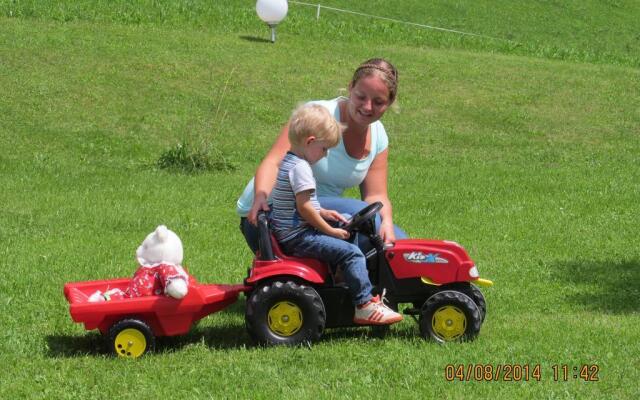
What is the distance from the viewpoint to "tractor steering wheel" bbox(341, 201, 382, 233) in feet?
20.1

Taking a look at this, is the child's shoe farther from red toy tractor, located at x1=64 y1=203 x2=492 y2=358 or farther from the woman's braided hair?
the woman's braided hair

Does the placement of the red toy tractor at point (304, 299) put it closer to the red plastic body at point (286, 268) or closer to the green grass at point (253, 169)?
the red plastic body at point (286, 268)

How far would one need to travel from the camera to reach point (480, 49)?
80.4ft

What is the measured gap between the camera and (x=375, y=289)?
21.1 feet

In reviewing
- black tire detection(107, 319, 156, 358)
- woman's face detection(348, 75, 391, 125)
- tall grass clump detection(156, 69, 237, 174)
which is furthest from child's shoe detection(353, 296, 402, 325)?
tall grass clump detection(156, 69, 237, 174)

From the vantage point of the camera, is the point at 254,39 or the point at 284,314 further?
the point at 254,39

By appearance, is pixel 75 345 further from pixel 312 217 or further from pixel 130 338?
pixel 312 217

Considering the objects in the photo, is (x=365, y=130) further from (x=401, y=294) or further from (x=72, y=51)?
(x=72, y=51)

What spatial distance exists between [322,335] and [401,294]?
0.60 meters

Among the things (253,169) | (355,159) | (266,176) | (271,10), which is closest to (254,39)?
(271,10)

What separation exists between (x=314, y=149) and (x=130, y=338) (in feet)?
5.03

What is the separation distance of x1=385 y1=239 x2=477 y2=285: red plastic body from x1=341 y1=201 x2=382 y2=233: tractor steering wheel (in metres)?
0.28

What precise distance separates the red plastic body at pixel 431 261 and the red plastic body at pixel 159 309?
0.94 meters
